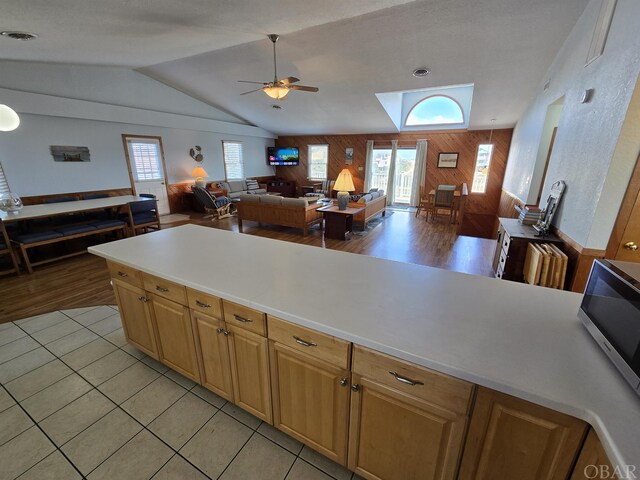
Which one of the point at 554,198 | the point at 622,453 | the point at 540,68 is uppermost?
the point at 540,68

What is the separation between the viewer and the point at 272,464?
139 centimetres

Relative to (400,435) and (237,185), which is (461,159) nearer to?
(237,185)

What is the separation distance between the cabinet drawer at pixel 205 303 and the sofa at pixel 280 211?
408 centimetres

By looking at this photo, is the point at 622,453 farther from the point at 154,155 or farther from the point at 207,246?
the point at 154,155

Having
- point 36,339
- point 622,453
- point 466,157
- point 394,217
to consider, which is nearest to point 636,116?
point 622,453

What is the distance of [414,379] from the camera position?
0.93m

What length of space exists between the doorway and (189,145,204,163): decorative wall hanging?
5.47 m

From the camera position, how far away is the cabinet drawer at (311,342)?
1059mm

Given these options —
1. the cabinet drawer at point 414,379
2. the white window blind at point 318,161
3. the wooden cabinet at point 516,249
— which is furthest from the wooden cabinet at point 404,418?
the white window blind at point 318,161

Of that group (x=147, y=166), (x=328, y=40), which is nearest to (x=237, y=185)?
(x=147, y=166)

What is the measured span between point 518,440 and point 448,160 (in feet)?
27.2

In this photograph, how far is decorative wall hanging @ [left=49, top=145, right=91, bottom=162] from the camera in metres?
5.08

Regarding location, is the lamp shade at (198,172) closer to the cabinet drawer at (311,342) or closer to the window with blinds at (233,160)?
the window with blinds at (233,160)

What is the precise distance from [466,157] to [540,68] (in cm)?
385
